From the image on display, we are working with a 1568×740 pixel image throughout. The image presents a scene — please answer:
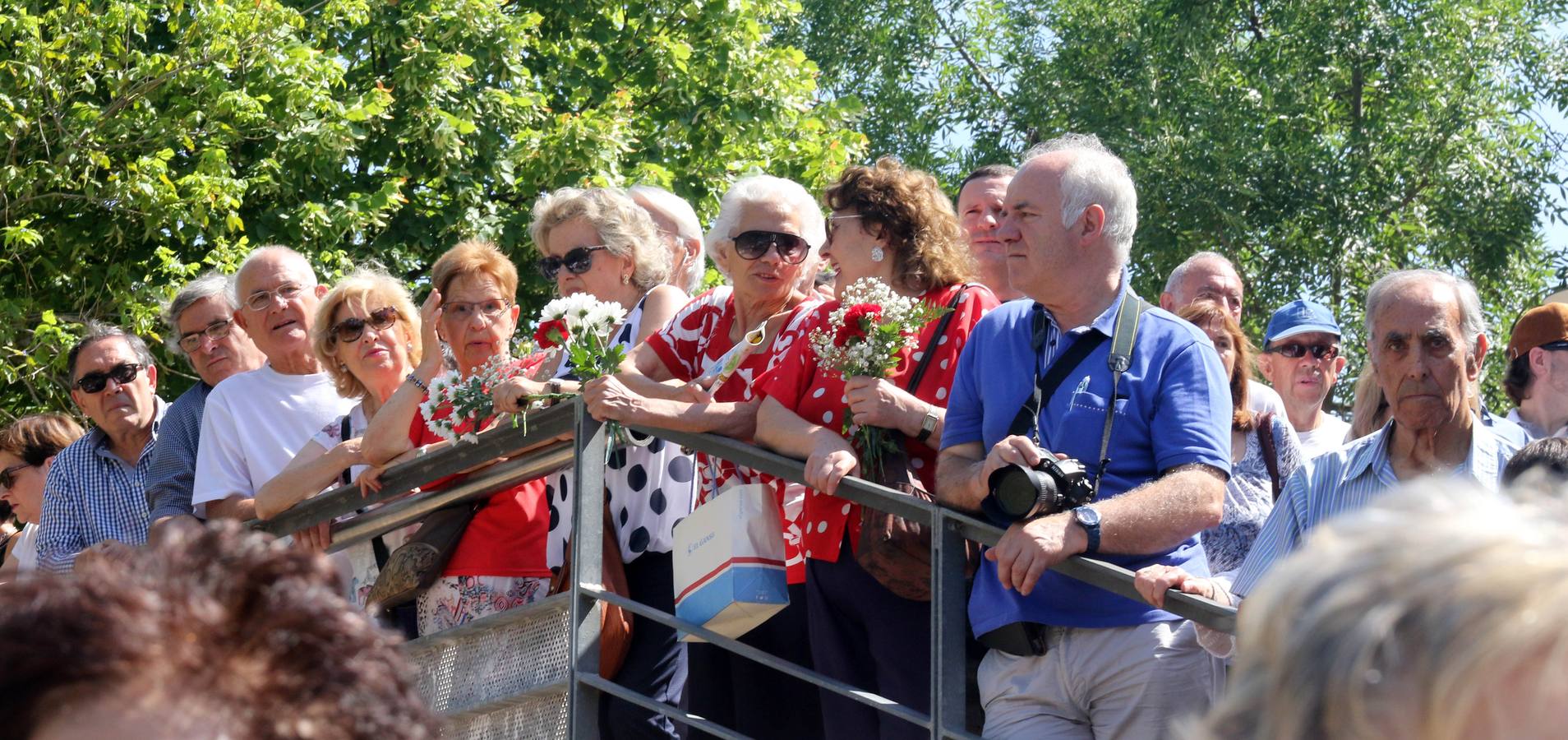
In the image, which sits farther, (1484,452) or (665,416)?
(665,416)

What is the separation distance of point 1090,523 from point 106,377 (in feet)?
14.9

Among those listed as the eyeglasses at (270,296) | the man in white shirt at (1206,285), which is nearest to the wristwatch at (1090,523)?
the man in white shirt at (1206,285)

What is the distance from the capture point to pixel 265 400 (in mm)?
6391

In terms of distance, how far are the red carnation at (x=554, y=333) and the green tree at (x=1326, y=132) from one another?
13.6 m

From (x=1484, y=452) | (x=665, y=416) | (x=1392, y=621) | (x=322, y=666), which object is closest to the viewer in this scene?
(x=1392, y=621)

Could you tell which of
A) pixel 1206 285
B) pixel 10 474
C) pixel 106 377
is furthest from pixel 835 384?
pixel 10 474

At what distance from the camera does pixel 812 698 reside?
16.9 ft

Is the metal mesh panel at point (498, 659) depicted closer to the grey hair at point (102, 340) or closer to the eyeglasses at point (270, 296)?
the eyeglasses at point (270, 296)

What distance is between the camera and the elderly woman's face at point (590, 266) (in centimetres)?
586

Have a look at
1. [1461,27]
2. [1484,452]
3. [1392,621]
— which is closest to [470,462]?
[1484,452]

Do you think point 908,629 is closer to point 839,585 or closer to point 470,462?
point 839,585

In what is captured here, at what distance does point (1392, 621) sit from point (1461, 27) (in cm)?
2000

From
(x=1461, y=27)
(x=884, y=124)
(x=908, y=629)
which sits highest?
(x=884, y=124)

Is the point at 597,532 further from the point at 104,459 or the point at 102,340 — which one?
the point at 102,340
